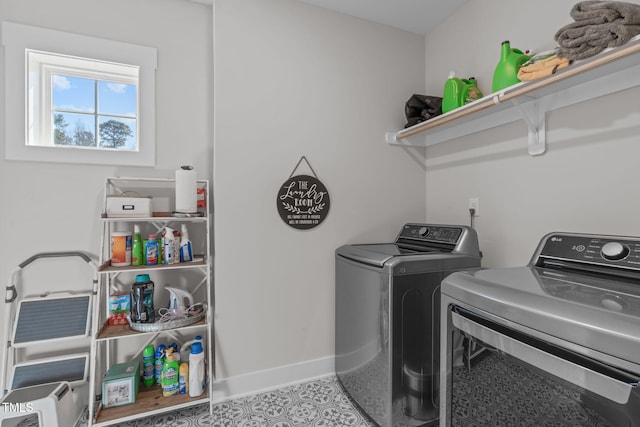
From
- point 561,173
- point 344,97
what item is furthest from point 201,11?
point 561,173

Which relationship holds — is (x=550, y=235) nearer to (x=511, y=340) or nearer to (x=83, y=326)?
(x=511, y=340)

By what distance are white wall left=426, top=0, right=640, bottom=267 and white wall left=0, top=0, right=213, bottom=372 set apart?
1.63 metres

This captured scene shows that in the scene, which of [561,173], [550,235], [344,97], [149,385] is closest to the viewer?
[550,235]

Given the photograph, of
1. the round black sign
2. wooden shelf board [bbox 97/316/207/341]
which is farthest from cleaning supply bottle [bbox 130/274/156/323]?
the round black sign

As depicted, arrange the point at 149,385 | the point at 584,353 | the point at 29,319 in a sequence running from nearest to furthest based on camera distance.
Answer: the point at 584,353 < the point at 29,319 < the point at 149,385

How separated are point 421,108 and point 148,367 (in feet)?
7.57

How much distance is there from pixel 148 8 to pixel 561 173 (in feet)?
8.06

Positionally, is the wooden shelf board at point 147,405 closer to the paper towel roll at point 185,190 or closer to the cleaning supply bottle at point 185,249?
the cleaning supply bottle at point 185,249

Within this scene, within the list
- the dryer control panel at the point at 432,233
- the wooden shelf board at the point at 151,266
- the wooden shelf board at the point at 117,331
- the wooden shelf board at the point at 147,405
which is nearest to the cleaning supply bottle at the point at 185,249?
the wooden shelf board at the point at 151,266

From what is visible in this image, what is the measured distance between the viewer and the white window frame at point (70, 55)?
1.58 m

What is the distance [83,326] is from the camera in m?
1.63

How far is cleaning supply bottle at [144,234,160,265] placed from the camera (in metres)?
1.61

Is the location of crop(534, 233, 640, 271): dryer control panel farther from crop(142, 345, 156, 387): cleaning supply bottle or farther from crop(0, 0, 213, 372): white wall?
crop(142, 345, 156, 387): cleaning supply bottle

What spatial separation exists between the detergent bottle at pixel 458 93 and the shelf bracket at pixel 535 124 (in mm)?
311
